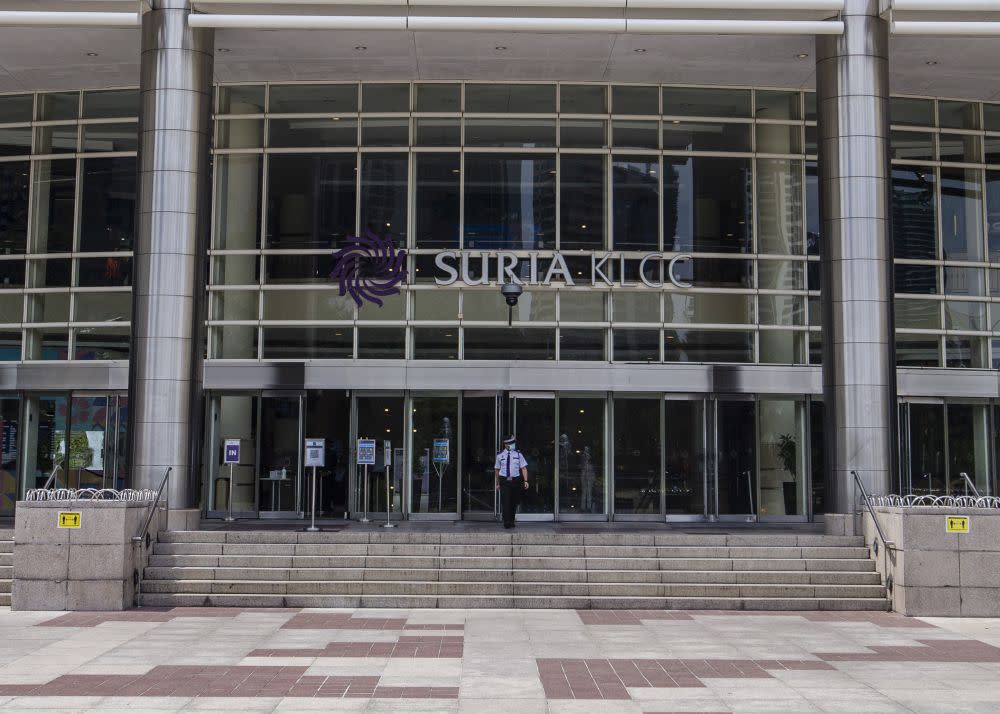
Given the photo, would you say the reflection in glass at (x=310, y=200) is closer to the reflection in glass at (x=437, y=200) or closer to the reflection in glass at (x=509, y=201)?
the reflection in glass at (x=437, y=200)

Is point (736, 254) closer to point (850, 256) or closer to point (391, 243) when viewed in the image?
point (850, 256)

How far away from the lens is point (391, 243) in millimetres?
24203

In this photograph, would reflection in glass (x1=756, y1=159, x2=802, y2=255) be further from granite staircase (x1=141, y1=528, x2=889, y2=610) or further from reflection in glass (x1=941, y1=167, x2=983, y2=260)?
granite staircase (x1=141, y1=528, x2=889, y2=610)

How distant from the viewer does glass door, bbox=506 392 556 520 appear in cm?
2362

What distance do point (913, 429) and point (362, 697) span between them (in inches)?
692

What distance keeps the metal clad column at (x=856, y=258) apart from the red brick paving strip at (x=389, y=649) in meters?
8.72

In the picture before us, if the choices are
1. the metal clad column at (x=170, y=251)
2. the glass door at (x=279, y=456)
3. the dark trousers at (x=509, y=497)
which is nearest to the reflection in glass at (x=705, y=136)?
the dark trousers at (x=509, y=497)

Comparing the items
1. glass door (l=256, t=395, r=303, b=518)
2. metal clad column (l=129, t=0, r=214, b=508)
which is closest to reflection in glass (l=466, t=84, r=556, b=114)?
metal clad column (l=129, t=0, r=214, b=508)

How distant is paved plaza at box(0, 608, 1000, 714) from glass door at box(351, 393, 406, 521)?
7591 mm

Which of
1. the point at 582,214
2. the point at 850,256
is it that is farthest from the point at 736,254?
the point at 850,256

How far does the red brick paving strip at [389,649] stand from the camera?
12.5 metres

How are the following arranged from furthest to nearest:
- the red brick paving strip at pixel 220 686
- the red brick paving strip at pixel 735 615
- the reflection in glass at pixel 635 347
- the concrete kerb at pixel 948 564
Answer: the reflection in glass at pixel 635 347
the concrete kerb at pixel 948 564
the red brick paving strip at pixel 735 615
the red brick paving strip at pixel 220 686

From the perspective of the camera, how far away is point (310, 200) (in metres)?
24.4

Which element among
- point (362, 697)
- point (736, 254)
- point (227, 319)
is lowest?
point (362, 697)
